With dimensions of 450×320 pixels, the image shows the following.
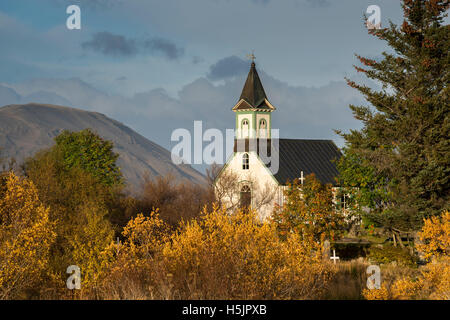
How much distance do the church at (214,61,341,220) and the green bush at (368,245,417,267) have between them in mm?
24210

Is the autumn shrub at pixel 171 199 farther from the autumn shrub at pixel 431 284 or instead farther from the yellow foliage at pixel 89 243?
the autumn shrub at pixel 431 284

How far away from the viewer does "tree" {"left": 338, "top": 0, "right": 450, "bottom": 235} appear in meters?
28.3

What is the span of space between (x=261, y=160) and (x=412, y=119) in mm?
26589

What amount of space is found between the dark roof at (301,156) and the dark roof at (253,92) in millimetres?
3512

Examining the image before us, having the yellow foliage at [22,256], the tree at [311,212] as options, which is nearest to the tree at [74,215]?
the yellow foliage at [22,256]

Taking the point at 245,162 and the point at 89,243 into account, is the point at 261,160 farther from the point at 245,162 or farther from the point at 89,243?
the point at 89,243

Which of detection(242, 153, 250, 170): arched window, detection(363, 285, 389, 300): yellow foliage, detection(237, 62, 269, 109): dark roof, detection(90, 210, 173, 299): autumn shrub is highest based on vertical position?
detection(237, 62, 269, 109): dark roof

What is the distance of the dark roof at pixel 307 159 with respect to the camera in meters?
53.2

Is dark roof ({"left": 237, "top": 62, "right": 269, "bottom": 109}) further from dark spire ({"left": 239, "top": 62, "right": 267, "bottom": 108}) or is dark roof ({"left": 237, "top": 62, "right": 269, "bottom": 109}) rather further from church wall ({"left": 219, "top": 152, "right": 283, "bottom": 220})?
church wall ({"left": 219, "top": 152, "right": 283, "bottom": 220})

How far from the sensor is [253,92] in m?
56.8

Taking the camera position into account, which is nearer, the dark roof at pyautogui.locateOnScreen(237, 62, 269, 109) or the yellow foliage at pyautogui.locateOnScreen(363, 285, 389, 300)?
the yellow foliage at pyautogui.locateOnScreen(363, 285, 389, 300)

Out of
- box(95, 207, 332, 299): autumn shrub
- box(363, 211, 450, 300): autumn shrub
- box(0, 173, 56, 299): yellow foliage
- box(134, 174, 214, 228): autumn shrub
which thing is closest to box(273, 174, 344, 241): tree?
box(363, 211, 450, 300): autumn shrub

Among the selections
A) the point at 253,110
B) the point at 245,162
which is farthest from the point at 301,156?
the point at 253,110

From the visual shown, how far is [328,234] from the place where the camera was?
1179 inches
